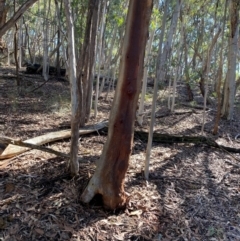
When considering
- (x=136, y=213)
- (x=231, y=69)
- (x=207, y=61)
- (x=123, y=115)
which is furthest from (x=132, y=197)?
(x=231, y=69)

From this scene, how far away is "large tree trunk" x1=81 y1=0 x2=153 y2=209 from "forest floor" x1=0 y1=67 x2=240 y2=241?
0.68 feet

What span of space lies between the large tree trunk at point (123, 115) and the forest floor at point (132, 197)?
21 centimetres

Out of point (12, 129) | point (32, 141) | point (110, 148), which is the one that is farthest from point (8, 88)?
point (110, 148)

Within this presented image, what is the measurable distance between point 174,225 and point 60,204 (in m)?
1.24

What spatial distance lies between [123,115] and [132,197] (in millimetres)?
1033

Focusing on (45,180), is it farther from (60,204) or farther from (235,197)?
(235,197)

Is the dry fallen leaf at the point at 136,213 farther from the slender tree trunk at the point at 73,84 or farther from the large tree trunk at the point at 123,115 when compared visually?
the slender tree trunk at the point at 73,84

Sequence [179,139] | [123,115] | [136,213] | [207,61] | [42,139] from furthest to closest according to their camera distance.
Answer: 1. [207,61]
2. [179,139]
3. [42,139]
4. [136,213]
5. [123,115]

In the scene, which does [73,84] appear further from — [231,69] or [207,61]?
[231,69]

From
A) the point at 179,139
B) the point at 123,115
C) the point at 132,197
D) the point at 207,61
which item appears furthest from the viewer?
the point at 207,61

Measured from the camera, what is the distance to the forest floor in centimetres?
295

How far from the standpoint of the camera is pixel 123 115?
3100mm

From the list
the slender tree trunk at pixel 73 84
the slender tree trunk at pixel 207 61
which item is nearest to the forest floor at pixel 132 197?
the slender tree trunk at pixel 73 84

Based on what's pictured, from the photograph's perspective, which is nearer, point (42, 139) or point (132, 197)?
point (132, 197)
